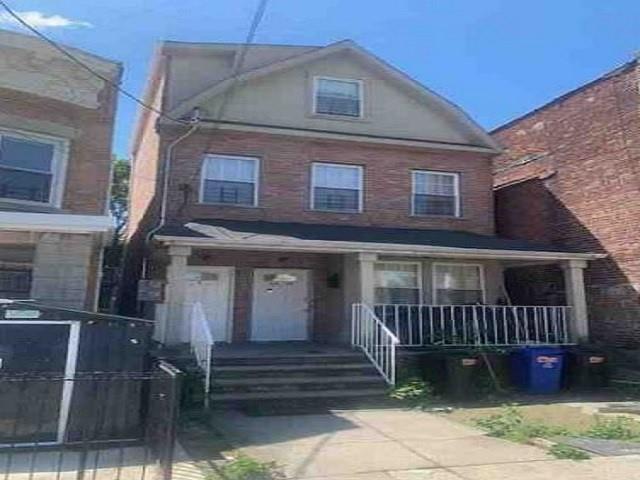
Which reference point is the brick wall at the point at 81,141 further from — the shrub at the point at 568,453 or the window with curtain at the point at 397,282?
the shrub at the point at 568,453

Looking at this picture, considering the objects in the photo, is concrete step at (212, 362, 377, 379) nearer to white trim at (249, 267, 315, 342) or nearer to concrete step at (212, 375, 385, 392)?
concrete step at (212, 375, 385, 392)

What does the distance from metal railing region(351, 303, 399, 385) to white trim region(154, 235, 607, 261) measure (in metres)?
1.20

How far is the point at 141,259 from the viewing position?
1488 cm

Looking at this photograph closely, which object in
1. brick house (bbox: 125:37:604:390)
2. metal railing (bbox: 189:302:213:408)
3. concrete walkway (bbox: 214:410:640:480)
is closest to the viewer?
concrete walkway (bbox: 214:410:640:480)

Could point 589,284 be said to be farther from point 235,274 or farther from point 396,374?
point 235,274

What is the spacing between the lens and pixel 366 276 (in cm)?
Result: 1202

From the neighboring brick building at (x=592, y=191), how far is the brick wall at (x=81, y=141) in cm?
1097

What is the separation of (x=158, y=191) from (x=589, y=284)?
10496mm

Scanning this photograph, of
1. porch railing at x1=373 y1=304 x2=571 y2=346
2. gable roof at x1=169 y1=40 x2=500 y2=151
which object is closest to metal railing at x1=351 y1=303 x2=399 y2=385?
porch railing at x1=373 y1=304 x2=571 y2=346

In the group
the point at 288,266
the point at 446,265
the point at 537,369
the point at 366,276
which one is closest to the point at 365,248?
the point at 366,276

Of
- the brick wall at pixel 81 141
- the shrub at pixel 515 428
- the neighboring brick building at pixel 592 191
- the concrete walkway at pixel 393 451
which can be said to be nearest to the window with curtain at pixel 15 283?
the brick wall at pixel 81 141

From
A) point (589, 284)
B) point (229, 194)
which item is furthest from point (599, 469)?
point (229, 194)

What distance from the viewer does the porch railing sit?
42.0ft

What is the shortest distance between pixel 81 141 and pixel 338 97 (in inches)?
283
